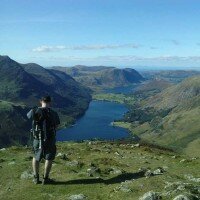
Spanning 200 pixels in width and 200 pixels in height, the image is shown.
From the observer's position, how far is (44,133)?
22.2m

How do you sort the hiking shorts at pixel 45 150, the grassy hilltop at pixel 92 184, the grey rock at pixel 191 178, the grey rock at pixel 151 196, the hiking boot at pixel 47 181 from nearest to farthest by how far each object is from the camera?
the grey rock at pixel 151 196 → the grassy hilltop at pixel 92 184 → the hiking boot at pixel 47 181 → the hiking shorts at pixel 45 150 → the grey rock at pixel 191 178

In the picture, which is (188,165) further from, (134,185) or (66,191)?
(66,191)

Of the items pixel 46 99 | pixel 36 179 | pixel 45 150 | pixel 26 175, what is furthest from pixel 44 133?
pixel 26 175

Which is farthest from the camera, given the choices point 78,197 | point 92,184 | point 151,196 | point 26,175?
point 26,175

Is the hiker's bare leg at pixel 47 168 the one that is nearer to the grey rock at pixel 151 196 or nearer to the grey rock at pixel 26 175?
the grey rock at pixel 26 175

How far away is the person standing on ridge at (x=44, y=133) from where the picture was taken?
2205 cm

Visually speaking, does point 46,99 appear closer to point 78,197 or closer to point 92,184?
point 92,184

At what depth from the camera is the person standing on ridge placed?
72.3ft

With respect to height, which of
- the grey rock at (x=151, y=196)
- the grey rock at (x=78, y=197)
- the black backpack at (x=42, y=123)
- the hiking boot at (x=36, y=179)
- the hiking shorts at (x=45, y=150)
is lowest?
the grey rock at (x=78, y=197)

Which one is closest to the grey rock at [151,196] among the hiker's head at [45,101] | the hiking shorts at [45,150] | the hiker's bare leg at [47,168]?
the hiker's bare leg at [47,168]

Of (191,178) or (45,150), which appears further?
(191,178)

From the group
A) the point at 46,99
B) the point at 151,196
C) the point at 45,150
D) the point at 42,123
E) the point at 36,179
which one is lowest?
the point at 36,179

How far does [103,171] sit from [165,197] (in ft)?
29.9

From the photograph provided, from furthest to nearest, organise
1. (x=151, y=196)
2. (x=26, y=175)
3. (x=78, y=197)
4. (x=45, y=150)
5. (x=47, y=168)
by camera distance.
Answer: (x=26, y=175)
(x=45, y=150)
(x=47, y=168)
(x=78, y=197)
(x=151, y=196)
